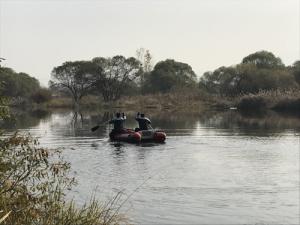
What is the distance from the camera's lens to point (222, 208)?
49.5ft

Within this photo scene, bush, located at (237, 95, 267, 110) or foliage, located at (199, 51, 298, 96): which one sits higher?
foliage, located at (199, 51, 298, 96)

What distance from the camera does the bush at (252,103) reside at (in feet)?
237

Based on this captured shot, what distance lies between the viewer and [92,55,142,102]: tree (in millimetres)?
99812

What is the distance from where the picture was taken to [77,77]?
102 m

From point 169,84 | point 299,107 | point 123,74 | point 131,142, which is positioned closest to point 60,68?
point 123,74

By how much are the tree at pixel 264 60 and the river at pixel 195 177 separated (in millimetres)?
67733

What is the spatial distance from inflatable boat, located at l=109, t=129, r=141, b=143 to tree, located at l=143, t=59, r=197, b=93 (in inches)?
2807

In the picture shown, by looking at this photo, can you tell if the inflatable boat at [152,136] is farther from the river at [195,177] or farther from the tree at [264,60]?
the tree at [264,60]

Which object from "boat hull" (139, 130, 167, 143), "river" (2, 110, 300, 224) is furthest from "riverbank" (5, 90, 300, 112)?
"boat hull" (139, 130, 167, 143)

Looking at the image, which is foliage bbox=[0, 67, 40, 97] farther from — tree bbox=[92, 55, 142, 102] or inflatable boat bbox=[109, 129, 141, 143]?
inflatable boat bbox=[109, 129, 141, 143]

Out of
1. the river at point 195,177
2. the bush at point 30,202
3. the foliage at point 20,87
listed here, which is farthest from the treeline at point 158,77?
the bush at point 30,202

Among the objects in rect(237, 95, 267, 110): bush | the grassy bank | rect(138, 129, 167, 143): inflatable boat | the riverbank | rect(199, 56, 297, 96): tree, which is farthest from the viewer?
rect(199, 56, 297, 96): tree

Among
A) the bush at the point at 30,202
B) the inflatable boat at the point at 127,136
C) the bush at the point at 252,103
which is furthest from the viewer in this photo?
the bush at the point at 252,103

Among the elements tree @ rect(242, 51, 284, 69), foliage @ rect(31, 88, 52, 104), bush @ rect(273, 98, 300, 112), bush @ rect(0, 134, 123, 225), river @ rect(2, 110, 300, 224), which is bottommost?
river @ rect(2, 110, 300, 224)
